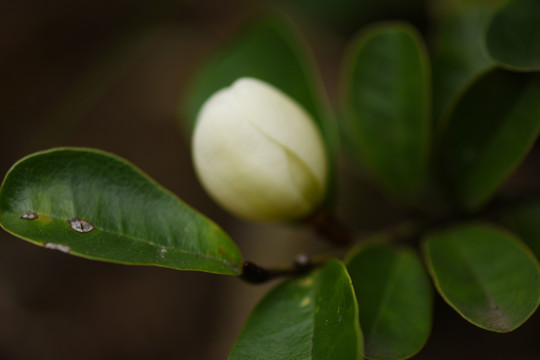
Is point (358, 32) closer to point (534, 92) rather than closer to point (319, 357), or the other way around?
point (534, 92)

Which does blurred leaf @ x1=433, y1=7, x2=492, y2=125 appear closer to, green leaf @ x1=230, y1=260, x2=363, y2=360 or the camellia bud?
the camellia bud

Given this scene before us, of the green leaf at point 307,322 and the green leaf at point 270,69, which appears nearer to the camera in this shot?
the green leaf at point 307,322

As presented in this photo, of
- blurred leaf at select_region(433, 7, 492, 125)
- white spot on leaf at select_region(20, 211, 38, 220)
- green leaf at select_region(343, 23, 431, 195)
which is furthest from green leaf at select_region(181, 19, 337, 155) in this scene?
white spot on leaf at select_region(20, 211, 38, 220)

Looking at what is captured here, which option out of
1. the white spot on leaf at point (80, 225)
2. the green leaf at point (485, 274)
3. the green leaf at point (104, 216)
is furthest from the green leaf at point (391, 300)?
the white spot on leaf at point (80, 225)

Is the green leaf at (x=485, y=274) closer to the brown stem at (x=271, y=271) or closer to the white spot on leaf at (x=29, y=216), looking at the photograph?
the brown stem at (x=271, y=271)

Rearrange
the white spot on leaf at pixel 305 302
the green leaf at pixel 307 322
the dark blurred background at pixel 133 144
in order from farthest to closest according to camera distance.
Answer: the dark blurred background at pixel 133 144, the white spot on leaf at pixel 305 302, the green leaf at pixel 307 322

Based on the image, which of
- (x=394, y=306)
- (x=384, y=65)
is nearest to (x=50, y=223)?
(x=394, y=306)

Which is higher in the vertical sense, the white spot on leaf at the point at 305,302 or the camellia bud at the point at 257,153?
the camellia bud at the point at 257,153
